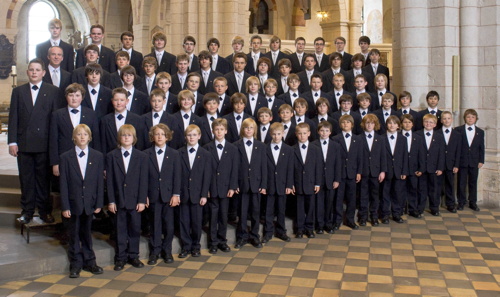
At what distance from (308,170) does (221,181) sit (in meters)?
0.99

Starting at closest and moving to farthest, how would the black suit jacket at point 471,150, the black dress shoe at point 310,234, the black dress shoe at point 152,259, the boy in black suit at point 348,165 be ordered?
the black dress shoe at point 152,259 → the black dress shoe at point 310,234 → the boy in black suit at point 348,165 → the black suit jacket at point 471,150

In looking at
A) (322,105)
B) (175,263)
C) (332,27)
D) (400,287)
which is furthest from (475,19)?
(332,27)

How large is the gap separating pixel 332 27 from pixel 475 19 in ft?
33.8

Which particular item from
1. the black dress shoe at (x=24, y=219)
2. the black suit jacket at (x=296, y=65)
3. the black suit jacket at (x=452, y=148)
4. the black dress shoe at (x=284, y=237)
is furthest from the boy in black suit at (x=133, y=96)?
the black suit jacket at (x=452, y=148)

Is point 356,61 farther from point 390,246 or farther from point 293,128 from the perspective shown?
point 390,246

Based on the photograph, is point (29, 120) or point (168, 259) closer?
point (168, 259)

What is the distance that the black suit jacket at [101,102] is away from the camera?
19.5 ft

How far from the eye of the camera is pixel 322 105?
6785 millimetres

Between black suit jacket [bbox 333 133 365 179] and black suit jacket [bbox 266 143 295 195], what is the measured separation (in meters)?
0.76

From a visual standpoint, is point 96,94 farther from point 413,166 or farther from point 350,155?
point 413,166

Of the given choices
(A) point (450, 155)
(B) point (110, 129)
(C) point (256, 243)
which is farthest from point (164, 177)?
(A) point (450, 155)

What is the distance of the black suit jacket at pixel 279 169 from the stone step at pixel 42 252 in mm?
645

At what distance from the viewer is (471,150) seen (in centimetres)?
764

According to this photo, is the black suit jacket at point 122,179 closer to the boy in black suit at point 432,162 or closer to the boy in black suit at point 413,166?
the boy in black suit at point 413,166
